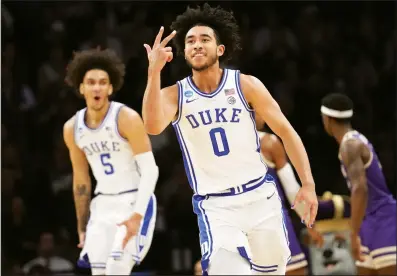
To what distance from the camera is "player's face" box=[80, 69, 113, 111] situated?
6.80m

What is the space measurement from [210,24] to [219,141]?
33.4 inches

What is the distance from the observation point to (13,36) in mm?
10352

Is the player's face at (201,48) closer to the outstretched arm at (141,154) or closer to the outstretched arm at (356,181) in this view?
the outstretched arm at (141,154)

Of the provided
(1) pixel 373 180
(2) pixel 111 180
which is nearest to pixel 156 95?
(2) pixel 111 180

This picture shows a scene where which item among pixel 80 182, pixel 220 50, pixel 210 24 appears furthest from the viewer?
pixel 80 182

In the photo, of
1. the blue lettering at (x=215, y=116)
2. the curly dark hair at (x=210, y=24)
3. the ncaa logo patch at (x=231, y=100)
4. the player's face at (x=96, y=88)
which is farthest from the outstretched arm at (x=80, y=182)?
the ncaa logo patch at (x=231, y=100)

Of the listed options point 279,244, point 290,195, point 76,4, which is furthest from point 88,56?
point 76,4

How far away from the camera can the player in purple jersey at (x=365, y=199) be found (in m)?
7.17

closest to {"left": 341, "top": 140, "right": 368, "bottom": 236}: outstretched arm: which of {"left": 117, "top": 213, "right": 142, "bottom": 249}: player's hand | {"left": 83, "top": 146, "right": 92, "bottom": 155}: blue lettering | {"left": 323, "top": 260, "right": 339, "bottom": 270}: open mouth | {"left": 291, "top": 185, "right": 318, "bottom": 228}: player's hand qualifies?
{"left": 323, "top": 260, "right": 339, "bottom": 270}: open mouth

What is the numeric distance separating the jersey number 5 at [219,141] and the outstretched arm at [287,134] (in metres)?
0.26

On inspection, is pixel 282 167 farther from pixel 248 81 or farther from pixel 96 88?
pixel 248 81

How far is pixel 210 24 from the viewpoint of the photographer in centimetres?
552

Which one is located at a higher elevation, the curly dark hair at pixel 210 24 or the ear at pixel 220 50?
the curly dark hair at pixel 210 24

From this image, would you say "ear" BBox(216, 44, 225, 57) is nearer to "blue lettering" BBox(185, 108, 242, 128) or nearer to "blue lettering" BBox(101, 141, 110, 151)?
"blue lettering" BBox(185, 108, 242, 128)
